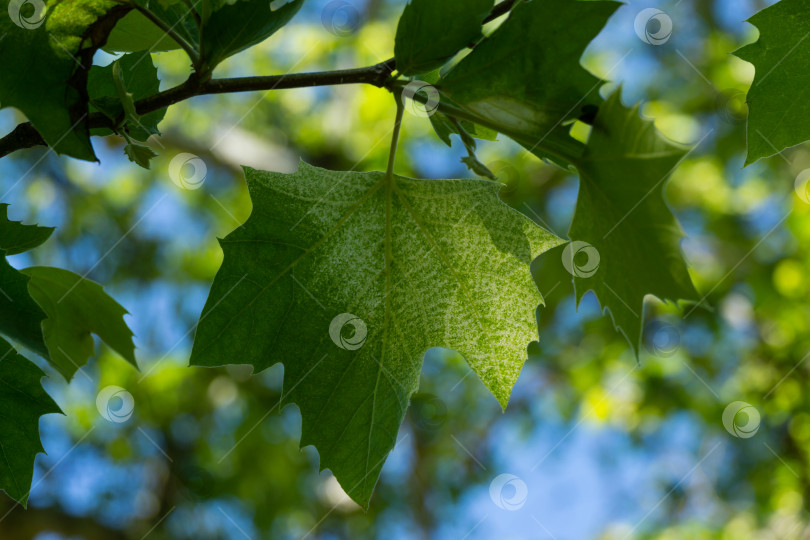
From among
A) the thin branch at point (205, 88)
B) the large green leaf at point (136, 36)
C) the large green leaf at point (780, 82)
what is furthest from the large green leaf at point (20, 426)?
the large green leaf at point (780, 82)

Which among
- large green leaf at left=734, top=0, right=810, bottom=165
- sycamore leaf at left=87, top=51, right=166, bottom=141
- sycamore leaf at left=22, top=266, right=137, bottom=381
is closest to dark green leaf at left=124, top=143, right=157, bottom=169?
sycamore leaf at left=87, top=51, right=166, bottom=141

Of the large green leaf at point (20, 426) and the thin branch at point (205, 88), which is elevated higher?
the thin branch at point (205, 88)

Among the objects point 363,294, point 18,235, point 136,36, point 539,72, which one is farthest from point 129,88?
point 539,72

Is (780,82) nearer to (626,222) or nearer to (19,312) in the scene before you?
(626,222)

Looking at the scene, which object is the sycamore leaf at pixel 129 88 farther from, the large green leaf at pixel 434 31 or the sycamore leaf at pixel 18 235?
the large green leaf at pixel 434 31

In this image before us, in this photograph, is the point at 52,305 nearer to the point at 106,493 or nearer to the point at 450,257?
the point at 450,257

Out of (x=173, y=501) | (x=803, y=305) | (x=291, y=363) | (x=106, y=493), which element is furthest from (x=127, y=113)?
(x=106, y=493)
